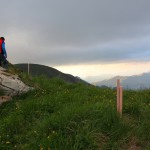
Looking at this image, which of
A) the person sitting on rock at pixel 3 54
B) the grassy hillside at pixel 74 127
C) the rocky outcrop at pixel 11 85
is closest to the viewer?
the grassy hillside at pixel 74 127

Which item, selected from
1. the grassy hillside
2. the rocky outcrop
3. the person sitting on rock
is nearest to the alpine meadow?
the grassy hillside

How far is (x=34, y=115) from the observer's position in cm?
982

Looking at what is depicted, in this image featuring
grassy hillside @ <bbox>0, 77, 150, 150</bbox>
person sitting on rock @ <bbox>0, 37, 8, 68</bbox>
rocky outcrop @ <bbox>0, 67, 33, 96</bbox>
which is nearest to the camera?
grassy hillside @ <bbox>0, 77, 150, 150</bbox>

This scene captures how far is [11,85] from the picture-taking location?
12531 mm

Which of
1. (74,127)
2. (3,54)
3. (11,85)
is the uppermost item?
(3,54)

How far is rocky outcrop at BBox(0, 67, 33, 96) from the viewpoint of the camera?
40.7 feet

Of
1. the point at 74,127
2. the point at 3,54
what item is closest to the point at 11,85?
the point at 3,54

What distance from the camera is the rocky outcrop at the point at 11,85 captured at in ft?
40.7

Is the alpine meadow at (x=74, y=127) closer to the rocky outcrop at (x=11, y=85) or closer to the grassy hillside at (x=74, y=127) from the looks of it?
the grassy hillside at (x=74, y=127)

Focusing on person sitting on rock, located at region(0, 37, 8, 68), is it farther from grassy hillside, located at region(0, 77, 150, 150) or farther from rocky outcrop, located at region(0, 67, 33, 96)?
grassy hillside, located at region(0, 77, 150, 150)

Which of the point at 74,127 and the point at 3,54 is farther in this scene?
the point at 3,54

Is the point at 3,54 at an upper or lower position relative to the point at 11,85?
upper

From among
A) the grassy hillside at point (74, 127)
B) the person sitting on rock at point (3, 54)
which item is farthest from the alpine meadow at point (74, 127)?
the person sitting on rock at point (3, 54)

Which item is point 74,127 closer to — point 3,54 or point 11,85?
point 11,85
